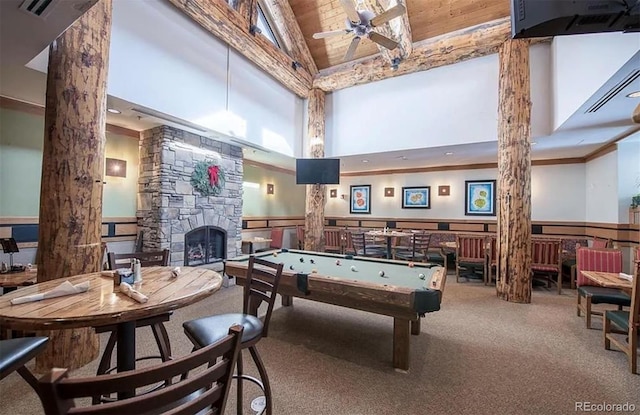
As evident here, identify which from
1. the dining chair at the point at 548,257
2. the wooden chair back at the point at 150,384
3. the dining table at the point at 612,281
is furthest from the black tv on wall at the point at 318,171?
the wooden chair back at the point at 150,384

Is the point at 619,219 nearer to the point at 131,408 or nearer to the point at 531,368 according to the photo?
the point at 531,368

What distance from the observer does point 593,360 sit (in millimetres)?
2613

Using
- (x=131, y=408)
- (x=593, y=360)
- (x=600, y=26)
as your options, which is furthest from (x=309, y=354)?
(x=600, y=26)

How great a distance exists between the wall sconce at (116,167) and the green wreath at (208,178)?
3.52 ft

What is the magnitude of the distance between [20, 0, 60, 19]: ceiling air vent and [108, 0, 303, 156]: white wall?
148cm

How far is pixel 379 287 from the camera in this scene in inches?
93.9

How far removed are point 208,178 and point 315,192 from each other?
2.29 m

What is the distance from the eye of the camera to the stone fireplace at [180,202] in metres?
4.49

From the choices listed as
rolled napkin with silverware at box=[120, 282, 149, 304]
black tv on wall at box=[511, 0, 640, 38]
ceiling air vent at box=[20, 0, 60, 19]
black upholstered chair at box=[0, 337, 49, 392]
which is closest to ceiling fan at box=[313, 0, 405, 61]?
black tv on wall at box=[511, 0, 640, 38]

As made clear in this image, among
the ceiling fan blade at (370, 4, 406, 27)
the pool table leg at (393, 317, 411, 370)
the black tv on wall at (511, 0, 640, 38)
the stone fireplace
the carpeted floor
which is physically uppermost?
the ceiling fan blade at (370, 4, 406, 27)

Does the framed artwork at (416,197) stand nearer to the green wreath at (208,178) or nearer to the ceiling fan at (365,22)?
the ceiling fan at (365,22)

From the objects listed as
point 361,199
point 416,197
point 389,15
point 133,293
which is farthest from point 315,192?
point 133,293

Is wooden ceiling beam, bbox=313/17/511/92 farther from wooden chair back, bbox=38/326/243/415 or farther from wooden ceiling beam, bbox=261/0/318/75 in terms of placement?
wooden chair back, bbox=38/326/243/415

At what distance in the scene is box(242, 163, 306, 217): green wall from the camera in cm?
731
